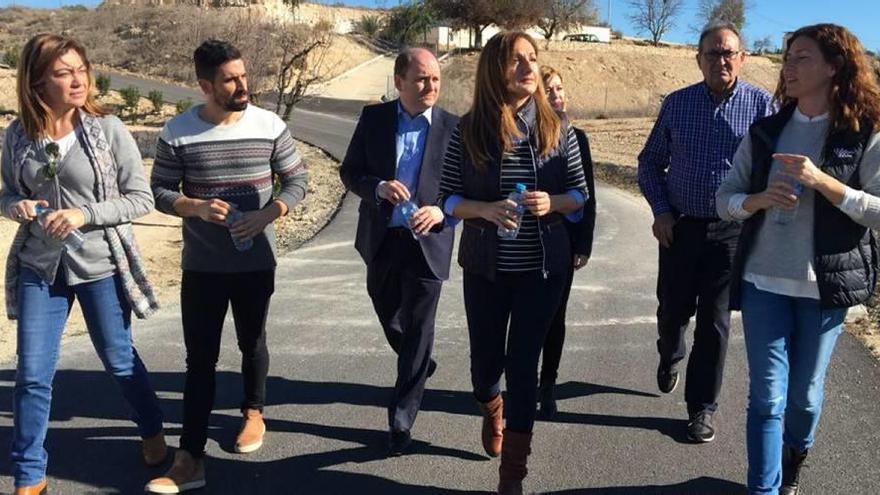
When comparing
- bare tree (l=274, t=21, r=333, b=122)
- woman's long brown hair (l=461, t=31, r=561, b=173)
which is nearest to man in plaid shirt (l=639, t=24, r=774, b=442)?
woman's long brown hair (l=461, t=31, r=561, b=173)

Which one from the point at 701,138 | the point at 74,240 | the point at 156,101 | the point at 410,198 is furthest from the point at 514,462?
the point at 156,101

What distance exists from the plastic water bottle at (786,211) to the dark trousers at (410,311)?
157 cm

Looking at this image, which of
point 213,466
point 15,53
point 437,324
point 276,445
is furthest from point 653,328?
point 15,53

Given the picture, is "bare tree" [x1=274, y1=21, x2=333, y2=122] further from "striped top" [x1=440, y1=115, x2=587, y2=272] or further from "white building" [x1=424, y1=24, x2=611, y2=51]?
"white building" [x1=424, y1=24, x2=611, y2=51]

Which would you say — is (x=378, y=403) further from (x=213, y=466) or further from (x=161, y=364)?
(x=161, y=364)

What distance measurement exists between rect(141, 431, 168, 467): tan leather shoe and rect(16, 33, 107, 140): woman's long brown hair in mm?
1454

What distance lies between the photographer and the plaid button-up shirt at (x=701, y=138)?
3.81 metres

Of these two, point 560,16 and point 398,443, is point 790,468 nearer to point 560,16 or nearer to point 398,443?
point 398,443

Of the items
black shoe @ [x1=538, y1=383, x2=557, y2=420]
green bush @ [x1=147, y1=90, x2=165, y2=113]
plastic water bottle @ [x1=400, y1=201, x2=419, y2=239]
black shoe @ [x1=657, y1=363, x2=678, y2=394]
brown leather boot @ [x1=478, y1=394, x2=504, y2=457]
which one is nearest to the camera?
plastic water bottle @ [x1=400, y1=201, x2=419, y2=239]

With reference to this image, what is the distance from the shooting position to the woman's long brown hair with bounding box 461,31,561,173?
3.08 meters

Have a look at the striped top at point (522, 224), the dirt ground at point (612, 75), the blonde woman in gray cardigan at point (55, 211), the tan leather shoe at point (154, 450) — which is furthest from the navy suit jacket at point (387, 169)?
the dirt ground at point (612, 75)

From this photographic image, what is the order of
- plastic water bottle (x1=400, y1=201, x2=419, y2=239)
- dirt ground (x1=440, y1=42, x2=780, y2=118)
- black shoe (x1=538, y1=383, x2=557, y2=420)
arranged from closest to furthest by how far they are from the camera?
plastic water bottle (x1=400, y1=201, x2=419, y2=239) → black shoe (x1=538, y1=383, x2=557, y2=420) → dirt ground (x1=440, y1=42, x2=780, y2=118)

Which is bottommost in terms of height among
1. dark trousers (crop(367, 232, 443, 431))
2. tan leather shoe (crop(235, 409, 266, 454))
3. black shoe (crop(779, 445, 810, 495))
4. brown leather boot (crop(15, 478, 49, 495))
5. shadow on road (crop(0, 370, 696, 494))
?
shadow on road (crop(0, 370, 696, 494))

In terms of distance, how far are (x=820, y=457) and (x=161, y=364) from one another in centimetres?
389
